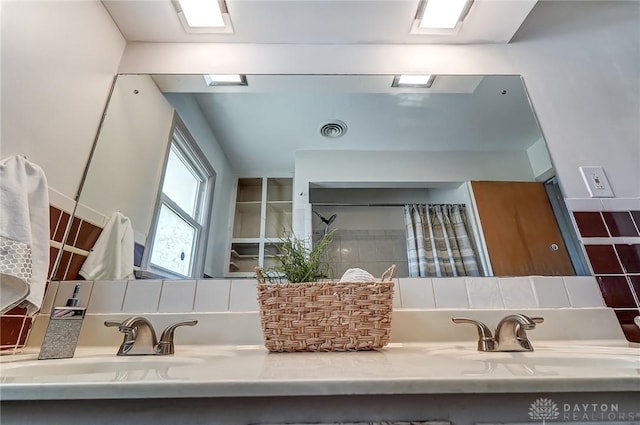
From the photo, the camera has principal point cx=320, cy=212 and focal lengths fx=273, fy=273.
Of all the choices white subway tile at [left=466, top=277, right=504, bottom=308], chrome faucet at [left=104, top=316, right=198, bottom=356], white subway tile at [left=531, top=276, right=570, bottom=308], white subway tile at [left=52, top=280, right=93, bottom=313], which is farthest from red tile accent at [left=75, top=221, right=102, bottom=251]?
white subway tile at [left=531, top=276, right=570, bottom=308]

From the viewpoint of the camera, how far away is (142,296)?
0.87 metres

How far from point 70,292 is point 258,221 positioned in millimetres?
620

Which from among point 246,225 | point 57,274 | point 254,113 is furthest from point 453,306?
point 57,274

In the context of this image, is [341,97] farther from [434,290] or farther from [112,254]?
[112,254]

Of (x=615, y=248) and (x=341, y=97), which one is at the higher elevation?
(x=341, y=97)

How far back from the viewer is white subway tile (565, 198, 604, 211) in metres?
0.98

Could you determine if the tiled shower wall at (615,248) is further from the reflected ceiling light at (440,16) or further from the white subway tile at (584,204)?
the reflected ceiling light at (440,16)

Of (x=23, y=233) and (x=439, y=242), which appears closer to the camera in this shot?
(x=23, y=233)

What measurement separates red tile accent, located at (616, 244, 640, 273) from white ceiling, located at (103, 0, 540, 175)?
0.53 meters

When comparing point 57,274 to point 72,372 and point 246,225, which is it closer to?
point 72,372

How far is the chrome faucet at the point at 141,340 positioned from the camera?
0.69m

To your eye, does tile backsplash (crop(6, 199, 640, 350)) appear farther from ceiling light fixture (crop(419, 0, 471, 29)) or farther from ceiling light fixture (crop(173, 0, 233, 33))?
ceiling light fixture (crop(419, 0, 471, 29))

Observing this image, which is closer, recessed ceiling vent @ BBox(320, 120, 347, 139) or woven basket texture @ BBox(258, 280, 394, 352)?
woven basket texture @ BBox(258, 280, 394, 352)

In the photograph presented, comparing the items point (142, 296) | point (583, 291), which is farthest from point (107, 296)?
point (583, 291)
